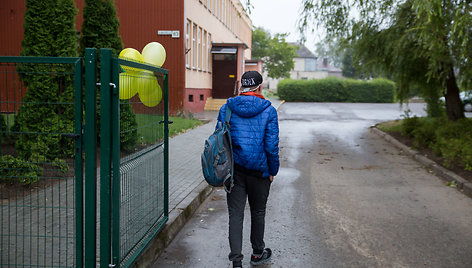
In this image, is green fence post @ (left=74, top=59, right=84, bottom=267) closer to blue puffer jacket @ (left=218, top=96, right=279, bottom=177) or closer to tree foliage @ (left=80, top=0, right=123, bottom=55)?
blue puffer jacket @ (left=218, top=96, right=279, bottom=177)

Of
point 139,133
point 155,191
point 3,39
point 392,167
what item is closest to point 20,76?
point 139,133

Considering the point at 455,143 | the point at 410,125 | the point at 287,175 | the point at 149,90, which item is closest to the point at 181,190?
the point at 287,175

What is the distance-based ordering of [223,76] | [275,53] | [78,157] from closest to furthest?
1. [78,157]
2. [223,76]
3. [275,53]

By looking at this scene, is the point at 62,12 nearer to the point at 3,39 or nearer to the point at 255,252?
the point at 255,252

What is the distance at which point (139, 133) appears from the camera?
4.68 meters

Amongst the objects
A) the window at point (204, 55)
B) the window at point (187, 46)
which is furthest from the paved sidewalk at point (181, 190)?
the window at point (204, 55)

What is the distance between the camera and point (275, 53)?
67.4m

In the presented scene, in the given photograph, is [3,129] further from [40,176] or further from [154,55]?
[154,55]

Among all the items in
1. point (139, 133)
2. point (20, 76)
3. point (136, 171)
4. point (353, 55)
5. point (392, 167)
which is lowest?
point (392, 167)

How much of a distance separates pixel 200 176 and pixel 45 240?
5.41m

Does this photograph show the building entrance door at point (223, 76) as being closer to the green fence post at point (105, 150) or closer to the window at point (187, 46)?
the window at point (187, 46)

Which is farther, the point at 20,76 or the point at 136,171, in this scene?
the point at 136,171

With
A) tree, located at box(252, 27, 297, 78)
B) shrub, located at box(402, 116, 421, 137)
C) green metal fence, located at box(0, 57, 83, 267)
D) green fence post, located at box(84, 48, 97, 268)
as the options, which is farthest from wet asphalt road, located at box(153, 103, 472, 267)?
tree, located at box(252, 27, 297, 78)

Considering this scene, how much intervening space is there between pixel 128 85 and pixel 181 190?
3853 mm
